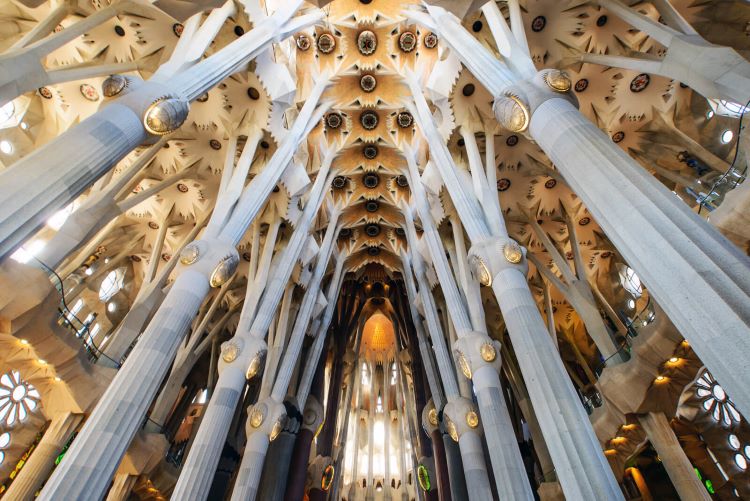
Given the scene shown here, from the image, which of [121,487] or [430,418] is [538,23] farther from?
[121,487]

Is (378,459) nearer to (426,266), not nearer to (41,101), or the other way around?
(426,266)

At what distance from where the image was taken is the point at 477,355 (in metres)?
10.1

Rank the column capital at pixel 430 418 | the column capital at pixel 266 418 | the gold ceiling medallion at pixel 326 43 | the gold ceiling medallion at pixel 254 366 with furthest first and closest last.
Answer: the gold ceiling medallion at pixel 326 43
the column capital at pixel 430 418
the column capital at pixel 266 418
the gold ceiling medallion at pixel 254 366

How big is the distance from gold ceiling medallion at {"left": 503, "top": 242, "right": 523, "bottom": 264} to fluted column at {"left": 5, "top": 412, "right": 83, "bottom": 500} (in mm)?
11886

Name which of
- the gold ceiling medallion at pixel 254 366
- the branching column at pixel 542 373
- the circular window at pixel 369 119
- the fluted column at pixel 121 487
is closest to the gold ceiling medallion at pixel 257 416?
the gold ceiling medallion at pixel 254 366

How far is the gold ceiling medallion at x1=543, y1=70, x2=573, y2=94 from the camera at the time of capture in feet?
19.9

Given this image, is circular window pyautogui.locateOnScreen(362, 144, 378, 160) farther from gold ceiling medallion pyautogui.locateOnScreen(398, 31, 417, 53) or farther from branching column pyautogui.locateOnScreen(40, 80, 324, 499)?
branching column pyautogui.locateOnScreen(40, 80, 324, 499)

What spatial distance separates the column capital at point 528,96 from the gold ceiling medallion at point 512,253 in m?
2.63

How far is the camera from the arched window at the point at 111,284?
56.2 ft

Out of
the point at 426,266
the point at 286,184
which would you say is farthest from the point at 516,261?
the point at 426,266

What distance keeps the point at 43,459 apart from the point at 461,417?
11.2m

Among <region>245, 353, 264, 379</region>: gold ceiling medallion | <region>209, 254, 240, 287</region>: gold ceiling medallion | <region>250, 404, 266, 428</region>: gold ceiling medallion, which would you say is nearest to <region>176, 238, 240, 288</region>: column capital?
<region>209, 254, 240, 287</region>: gold ceiling medallion

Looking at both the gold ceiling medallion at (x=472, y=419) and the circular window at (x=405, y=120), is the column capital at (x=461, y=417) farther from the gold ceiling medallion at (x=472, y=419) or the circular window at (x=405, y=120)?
the circular window at (x=405, y=120)

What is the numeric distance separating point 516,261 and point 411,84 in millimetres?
11376
